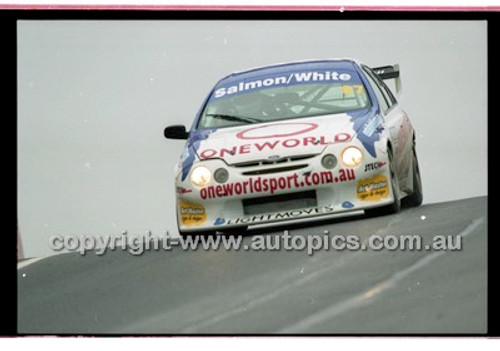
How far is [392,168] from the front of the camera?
12.1 m

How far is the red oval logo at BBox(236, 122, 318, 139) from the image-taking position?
1191 cm

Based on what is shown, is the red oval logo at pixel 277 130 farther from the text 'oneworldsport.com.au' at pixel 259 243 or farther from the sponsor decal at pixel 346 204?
the text 'oneworldsport.com.au' at pixel 259 243

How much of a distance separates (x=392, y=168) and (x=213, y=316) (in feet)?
9.40

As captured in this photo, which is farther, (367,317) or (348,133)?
(348,133)

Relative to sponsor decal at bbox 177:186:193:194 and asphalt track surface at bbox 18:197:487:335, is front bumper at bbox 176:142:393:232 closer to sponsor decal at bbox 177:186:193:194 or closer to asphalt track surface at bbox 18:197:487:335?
sponsor decal at bbox 177:186:193:194

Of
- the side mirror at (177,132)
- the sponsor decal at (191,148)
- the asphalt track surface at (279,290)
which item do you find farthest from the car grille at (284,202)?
the side mirror at (177,132)

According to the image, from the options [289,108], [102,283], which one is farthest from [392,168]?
[102,283]

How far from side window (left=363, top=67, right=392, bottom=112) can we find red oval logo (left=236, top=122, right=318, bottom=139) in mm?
1045

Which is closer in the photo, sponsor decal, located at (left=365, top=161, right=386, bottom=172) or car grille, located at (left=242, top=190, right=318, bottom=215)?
car grille, located at (left=242, top=190, right=318, bottom=215)

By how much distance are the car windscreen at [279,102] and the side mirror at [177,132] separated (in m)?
0.14

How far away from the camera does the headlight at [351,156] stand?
461 inches

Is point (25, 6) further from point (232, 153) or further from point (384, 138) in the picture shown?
point (384, 138)

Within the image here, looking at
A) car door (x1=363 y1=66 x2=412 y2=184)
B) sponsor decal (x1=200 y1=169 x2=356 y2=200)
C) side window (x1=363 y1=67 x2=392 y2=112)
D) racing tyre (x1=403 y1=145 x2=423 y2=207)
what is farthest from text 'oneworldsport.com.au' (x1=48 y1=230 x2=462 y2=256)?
racing tyre (x1=403 y1=145 x2=423 y2=207)

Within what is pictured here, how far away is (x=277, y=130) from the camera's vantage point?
39.4 ft
